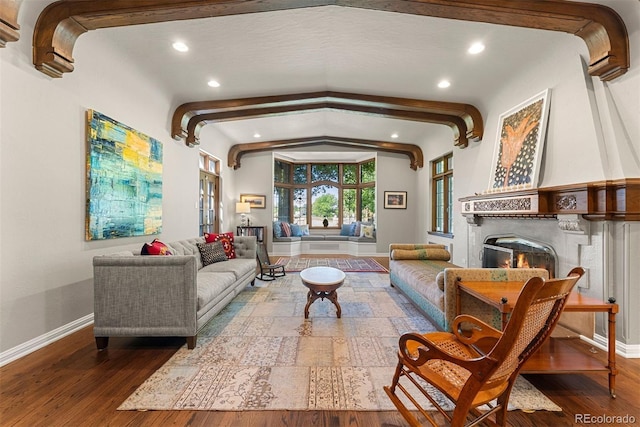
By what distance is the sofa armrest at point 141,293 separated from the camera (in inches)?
93.0

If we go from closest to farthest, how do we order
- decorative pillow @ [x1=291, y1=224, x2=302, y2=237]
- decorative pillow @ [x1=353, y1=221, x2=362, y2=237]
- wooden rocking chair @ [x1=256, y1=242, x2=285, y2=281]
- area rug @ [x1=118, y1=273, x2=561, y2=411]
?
area rug @ [x1=118, y1=273, x2=561, y2=411]
wooden rocking chair @ [x1=256, y1=242, x2=285, y2=281]
decorative pillow @ [x1=353, y1=221, x2=362, y2=237]
decorative pillow @ [x1=291, y1=224, x2=302, y2=237]

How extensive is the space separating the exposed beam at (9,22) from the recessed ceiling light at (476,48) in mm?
4003

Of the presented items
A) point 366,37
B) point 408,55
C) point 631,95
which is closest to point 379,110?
point 408,55

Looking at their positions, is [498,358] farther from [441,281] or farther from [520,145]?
[520,145]

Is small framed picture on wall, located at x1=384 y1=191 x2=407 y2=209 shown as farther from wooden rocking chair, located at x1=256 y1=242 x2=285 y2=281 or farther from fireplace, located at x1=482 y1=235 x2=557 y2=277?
wooden rocking chair, located at x1=256 y1=242 x2=285 y2=281

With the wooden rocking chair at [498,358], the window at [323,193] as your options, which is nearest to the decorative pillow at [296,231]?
the window at [323,193]

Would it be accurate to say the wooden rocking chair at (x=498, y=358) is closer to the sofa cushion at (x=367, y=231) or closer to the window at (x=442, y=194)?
the window at (x=442, y=194)

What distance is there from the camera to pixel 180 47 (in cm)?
309

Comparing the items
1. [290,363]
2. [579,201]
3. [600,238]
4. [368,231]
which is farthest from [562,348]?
[368,231]

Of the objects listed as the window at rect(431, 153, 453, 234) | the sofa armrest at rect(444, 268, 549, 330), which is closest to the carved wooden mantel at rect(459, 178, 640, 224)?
the sofa armrest at rect(444, 268, 549, 330)

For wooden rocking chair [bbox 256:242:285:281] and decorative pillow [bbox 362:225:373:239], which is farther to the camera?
decorative pillow [bbox 362:225:373:239]

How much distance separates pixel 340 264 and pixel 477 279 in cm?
437

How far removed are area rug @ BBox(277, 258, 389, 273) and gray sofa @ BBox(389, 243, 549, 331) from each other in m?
1.92

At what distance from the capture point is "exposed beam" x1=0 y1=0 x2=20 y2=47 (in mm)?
2000
